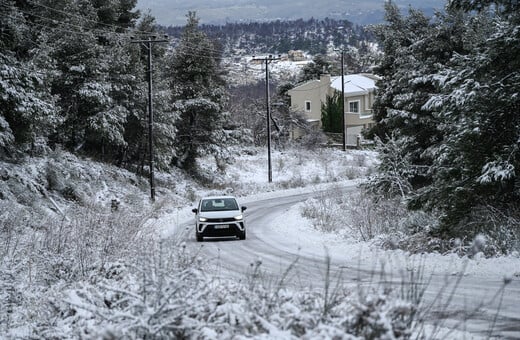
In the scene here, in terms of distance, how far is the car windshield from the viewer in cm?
2362

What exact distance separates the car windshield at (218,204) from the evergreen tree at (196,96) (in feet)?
71.5

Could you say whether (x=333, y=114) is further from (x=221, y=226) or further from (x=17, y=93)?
(x=17, y=93)

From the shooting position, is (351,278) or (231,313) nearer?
(231,313)

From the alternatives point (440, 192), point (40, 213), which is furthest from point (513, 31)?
point (40, 213)

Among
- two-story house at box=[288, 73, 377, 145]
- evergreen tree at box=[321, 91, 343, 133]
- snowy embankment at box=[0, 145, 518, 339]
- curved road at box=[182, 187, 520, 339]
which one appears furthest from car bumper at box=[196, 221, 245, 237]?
evergreen tree at box=[321, 91, 343, 133]

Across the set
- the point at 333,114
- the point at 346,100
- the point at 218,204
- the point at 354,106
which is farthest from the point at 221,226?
the point at 354,106

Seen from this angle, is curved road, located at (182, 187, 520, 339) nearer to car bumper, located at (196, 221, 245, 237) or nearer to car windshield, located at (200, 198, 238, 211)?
car bumper, located at (196, 221, 245, 237)

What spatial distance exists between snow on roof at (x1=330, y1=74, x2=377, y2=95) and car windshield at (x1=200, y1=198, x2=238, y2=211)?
165ft

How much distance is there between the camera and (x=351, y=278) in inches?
497

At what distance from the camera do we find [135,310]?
5.80 meters

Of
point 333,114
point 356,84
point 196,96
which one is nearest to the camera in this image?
point 196,96

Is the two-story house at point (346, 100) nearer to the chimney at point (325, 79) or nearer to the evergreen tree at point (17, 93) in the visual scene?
the chimney at point (325, 79)

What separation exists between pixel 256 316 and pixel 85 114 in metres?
32.4

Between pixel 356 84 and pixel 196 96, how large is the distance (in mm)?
34332
